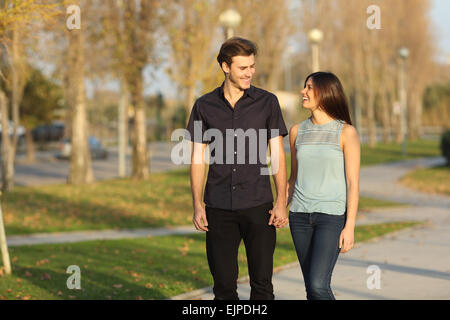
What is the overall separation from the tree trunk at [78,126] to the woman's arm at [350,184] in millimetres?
17425

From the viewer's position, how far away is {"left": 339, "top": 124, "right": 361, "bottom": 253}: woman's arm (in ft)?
15.0

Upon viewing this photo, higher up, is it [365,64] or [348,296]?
[365,64]

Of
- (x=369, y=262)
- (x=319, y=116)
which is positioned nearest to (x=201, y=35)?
(x=369, y=262)

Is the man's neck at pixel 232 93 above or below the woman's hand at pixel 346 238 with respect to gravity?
above

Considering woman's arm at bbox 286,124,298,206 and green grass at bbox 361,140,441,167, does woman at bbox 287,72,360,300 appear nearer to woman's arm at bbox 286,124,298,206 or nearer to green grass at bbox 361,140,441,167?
woman's arm at bbox 286,124,298,206

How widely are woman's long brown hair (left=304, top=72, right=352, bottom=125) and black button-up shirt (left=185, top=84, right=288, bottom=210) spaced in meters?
0.30

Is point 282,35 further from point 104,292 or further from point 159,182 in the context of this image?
point 104,292

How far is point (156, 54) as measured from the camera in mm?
22953

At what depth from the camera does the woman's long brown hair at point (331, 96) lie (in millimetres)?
4719

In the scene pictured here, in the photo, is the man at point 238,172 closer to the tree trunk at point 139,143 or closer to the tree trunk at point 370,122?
the tree trunk at point 139,143

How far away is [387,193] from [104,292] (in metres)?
13.1

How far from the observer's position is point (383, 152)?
38531 millimetres

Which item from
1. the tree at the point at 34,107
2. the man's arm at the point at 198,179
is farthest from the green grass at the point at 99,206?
the tree at the point at 34,107
